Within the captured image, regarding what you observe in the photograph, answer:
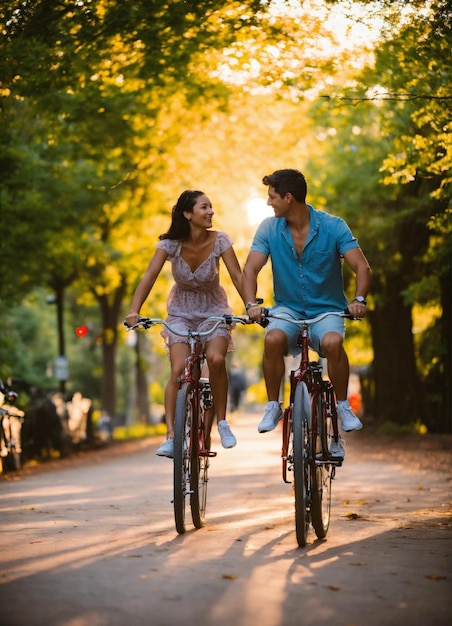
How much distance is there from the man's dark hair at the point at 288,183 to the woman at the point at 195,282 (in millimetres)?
852

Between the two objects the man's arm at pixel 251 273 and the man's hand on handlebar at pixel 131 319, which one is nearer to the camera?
the man's arm at pixel 251 273

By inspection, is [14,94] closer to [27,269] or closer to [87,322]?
[27,269]

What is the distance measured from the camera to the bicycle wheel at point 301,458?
7281mm

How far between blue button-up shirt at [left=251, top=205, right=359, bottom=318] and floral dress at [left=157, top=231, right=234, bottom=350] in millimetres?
855

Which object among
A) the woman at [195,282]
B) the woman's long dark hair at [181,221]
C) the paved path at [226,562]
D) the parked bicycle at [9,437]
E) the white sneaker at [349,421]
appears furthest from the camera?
the parked bicycle at [9,437]

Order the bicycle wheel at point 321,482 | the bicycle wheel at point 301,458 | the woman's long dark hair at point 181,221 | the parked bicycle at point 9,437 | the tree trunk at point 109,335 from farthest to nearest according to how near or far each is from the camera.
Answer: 1. the tree trunk at point 109,335
2. the parked bicycle at point 9,437
3. the woman's long dark hair at point 181,221
4. the bicycle wheel at point 321,482
5. the bicycle wheel at point 301,458

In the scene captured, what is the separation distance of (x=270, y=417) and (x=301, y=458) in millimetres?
493

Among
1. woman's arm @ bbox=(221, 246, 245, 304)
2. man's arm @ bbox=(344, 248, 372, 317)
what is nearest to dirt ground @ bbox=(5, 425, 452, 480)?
woman's arm @ bbox=(221, 246, 245, 304)

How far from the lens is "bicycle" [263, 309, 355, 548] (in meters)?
7.30

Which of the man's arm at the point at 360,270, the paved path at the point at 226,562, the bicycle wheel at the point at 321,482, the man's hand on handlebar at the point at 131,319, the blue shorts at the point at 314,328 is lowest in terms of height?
the paved path at the point at 226,562

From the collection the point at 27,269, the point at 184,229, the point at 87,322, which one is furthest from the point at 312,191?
the point at 87,322

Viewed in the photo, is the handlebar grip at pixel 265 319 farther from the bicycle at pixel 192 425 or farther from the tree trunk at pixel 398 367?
the tree trunk at pixel 398 367

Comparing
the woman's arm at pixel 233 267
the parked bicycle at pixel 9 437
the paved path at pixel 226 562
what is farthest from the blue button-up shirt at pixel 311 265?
the parked bicycle at pixel 9 437

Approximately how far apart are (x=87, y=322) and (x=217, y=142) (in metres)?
21.7
